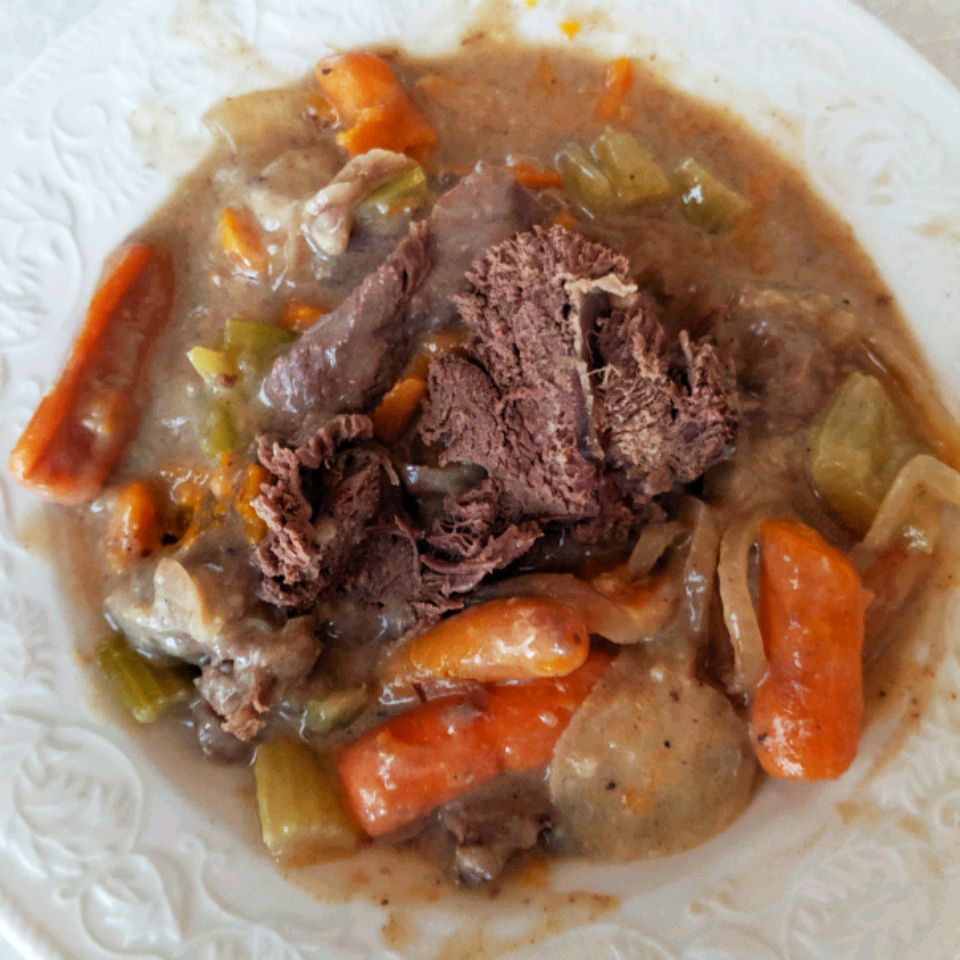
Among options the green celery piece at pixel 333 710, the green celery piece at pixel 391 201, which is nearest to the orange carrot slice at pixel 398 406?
the green celery piece at pixel 391 201

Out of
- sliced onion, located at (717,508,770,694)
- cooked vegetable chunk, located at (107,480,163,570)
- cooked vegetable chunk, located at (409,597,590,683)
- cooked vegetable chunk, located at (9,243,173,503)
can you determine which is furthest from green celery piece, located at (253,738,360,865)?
sliced onion, located at (717,508,770,694)

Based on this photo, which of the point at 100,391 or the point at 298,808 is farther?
the point at 100,391

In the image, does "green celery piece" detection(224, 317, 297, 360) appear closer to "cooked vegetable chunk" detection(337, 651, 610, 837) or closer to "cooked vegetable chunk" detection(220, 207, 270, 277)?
"cooked vegetable chunk" detection(220, 207, 270, 277)

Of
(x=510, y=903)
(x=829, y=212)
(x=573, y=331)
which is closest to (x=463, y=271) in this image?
(x=573, y=331)

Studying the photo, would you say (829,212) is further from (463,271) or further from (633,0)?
(463,271)

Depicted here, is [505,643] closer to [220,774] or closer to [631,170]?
[220,774]

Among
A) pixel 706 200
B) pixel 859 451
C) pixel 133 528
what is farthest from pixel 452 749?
pixel 706 200

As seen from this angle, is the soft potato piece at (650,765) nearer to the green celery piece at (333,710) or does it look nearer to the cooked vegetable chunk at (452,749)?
the cooked vegetable chunk at (452,749)
